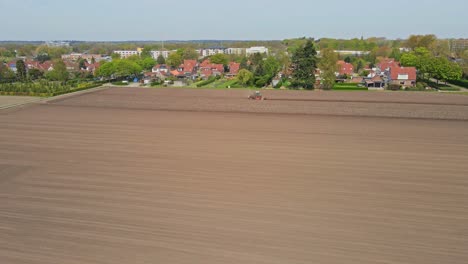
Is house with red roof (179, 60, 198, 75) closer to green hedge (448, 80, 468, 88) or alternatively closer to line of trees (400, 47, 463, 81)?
line of trees (400, 47, 463, 81)

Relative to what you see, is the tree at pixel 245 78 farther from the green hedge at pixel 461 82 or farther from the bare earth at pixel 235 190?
the green hedge at pixel 461 82

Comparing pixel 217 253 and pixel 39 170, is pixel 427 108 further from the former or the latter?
pixel 39 170

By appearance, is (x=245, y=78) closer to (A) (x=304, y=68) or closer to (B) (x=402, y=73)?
(A) (x=304, y=68)

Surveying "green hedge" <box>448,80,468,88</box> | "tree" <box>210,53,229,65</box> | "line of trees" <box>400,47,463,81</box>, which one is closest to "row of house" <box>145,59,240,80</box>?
"tree" <box>210,53,229,65</box>

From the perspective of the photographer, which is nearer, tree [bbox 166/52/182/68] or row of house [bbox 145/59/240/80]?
row of house [bbox 145/59/240/80]

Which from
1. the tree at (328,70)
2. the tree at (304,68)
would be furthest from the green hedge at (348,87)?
the tree at (304,68)

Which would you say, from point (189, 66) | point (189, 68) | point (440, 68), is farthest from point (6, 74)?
point (440, 68)
